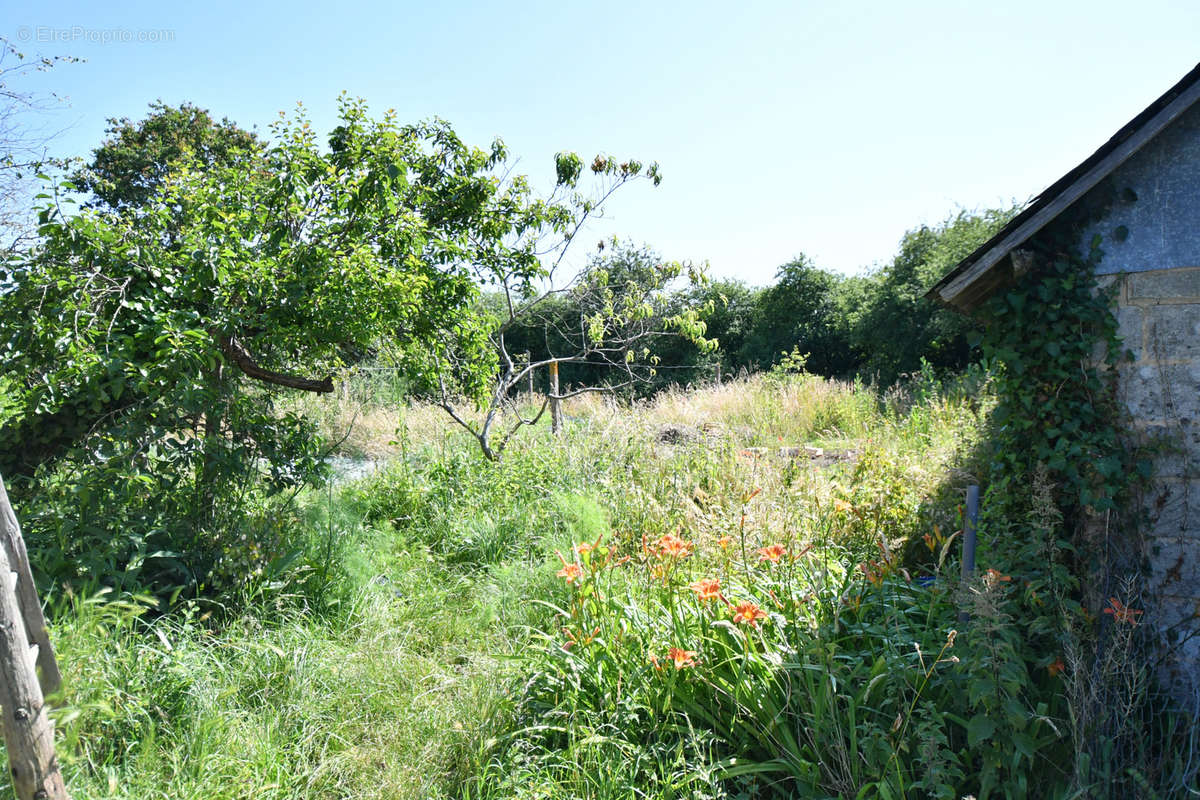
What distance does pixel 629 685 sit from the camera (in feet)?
9.82

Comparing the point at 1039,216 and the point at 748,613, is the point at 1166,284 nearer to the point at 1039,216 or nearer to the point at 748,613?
the point at 1039,216

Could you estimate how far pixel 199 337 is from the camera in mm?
3691

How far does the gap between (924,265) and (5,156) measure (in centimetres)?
1415

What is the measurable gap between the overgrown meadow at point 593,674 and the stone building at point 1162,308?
28.0 inches

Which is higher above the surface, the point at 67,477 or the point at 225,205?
the point at 225,205

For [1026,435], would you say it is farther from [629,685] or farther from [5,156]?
[5,156]

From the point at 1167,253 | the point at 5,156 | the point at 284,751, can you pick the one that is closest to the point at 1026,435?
the point at 1167,253

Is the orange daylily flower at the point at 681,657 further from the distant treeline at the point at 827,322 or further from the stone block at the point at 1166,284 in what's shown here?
the distant treeline at the point at 827,322

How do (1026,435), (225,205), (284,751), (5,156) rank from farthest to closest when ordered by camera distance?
(5,156), (225,205), (1026,435), (284,751)

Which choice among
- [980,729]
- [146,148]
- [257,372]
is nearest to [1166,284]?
[980,729]

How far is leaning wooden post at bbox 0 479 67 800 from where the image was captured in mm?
1888

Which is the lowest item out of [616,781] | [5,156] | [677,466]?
[616,781]

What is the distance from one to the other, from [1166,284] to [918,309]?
10.4 metres

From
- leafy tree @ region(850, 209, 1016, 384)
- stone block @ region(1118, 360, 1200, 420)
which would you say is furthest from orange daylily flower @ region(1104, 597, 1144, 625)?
leafy tree @ region(850, 209, 1016, 384)
